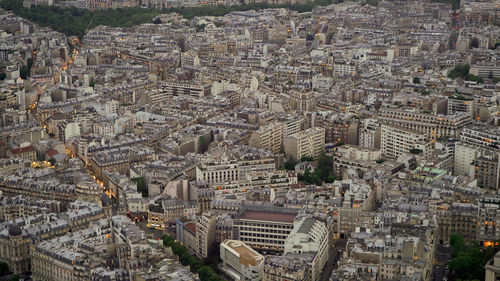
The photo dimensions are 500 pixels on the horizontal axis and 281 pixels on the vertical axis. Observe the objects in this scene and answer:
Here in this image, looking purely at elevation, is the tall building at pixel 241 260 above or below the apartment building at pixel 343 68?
below

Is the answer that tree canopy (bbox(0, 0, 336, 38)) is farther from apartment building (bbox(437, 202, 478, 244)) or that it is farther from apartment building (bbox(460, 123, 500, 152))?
apartment building (bbox(437, 202, 478, 244))

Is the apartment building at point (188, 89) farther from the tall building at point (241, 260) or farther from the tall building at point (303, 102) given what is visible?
the tall building at point (241, 260)

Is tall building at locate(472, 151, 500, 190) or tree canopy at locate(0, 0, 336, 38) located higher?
tree canopy at locate(0, 0, 336, 38)

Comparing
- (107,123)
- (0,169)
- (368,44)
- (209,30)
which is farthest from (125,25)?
(0,169)

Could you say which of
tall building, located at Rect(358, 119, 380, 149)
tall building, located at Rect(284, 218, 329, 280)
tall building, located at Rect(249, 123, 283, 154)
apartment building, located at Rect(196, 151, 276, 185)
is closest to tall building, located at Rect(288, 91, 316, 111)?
tall building, located at Rect(249, 123, 283, 154)

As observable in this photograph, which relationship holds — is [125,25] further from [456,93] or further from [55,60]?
[456,93]

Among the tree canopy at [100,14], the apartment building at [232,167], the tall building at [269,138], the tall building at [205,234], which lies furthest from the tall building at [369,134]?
the tree canopy at [100,14]
